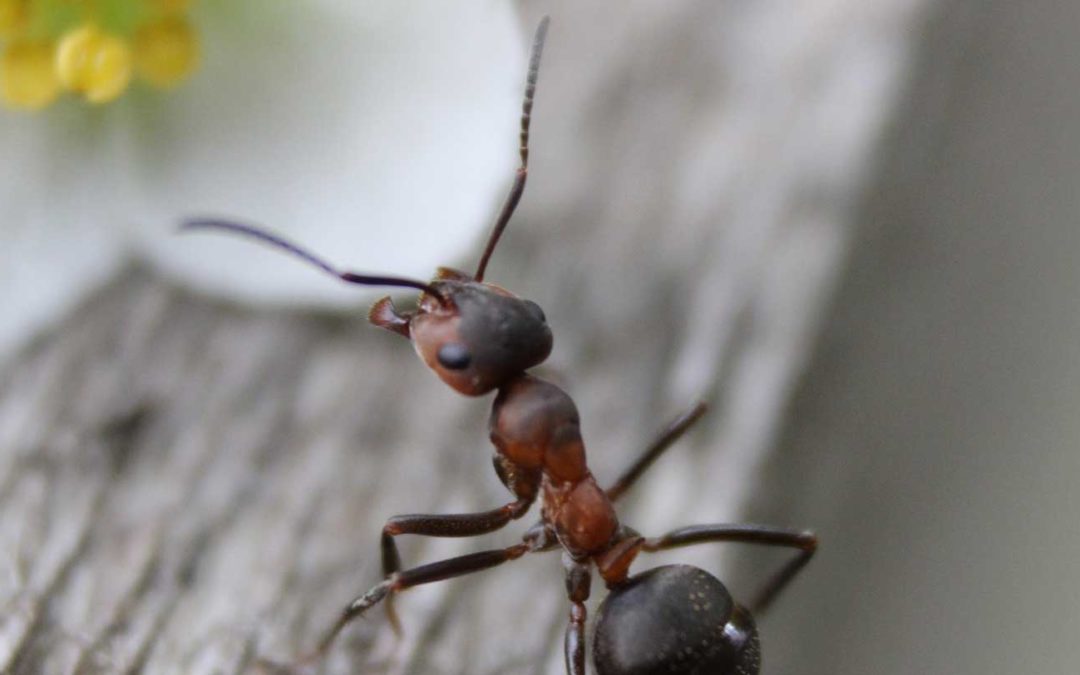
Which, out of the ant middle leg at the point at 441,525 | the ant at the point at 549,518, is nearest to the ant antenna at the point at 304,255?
the ant at the point at 549,518

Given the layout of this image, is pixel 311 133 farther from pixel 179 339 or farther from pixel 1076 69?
pixel 1076 69

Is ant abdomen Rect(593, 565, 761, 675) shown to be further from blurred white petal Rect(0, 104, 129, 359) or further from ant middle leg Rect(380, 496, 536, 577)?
blurred white petal Rect(0, 104, 129, 359)

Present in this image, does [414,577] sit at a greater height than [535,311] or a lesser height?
lesser

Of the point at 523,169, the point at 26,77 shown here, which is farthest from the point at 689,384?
the point at 26,77

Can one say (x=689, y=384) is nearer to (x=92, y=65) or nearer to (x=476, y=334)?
(x=476, y=334)

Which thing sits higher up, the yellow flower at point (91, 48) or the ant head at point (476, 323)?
the yellow flower at point (91, 48)

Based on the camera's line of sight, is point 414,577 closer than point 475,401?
Yes

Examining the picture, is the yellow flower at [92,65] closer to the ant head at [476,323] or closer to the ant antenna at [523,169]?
the ant head at [476,323]
